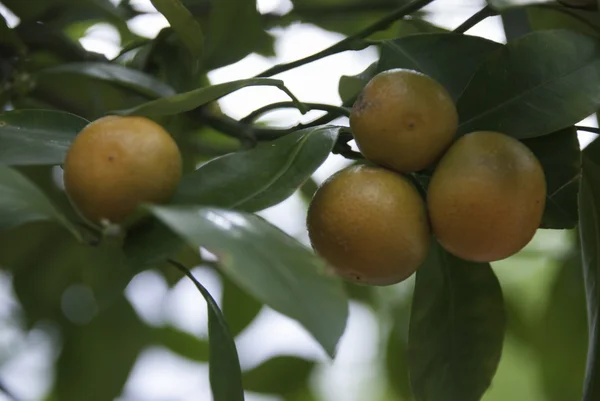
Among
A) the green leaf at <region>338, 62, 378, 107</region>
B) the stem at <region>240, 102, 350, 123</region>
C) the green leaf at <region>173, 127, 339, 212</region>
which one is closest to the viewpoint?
the green leaf at <region>173, 127, 339, 212</region>

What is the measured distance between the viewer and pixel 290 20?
730 mm

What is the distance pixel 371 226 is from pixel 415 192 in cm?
4

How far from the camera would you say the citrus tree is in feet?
1.04

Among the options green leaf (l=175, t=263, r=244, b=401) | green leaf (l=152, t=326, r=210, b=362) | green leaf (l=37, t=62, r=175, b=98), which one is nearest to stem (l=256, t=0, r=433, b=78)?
green leaf (l=37, t=62, r=175, b=98)

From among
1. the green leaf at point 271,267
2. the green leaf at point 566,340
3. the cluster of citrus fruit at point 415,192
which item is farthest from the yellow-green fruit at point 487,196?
the green leaf at point 566,340

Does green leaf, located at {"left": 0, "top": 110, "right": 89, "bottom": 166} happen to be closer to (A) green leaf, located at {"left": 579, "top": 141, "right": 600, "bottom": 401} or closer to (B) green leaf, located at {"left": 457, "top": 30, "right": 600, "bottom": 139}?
(B) green leaf, located at {"left": 457, "top": 30, "right": 600, "bottom": 139}

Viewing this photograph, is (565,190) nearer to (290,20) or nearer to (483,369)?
(483,369)

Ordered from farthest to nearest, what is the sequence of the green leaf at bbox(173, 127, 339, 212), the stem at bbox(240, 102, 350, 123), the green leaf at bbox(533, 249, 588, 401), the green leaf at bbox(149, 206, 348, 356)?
1. the green leaf at bbox(533, 249, 588, 401)
2. the stem at bbox(240, 102, 350, 123)
3. the green leaf at bbox(173, 127, 339, 212)
4. the green leaf at bbox(149, 206, 348, 356)

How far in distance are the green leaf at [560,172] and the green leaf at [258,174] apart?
136mm

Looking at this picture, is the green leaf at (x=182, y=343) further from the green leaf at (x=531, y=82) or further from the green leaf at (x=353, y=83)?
the green leaf at (x=531, y=82)

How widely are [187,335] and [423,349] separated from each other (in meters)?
0.46

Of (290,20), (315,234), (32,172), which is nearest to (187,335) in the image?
(32,172)

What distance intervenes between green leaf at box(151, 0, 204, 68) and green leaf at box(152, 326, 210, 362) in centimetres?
42

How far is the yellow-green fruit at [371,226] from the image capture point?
37 cm
